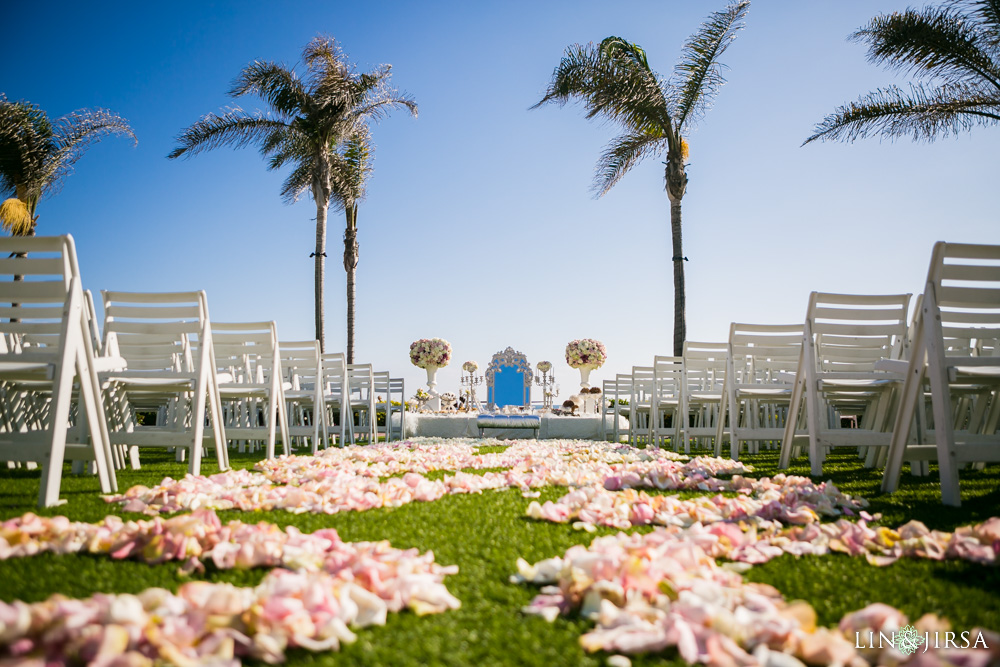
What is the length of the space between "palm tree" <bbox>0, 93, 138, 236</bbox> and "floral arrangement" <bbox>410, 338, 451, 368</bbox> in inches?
421

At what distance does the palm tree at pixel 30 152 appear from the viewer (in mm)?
15117

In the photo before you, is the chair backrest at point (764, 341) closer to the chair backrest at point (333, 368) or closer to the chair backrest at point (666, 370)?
the chair backrest at point (666, 370)

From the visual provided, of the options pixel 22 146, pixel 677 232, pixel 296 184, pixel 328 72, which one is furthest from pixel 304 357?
pixel 22 146

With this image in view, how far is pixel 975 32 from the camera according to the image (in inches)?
419

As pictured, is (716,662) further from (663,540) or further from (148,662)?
(148,662)

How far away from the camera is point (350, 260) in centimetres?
1822

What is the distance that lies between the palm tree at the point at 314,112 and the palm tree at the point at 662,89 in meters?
5.01

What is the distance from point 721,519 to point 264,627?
69.2 inches

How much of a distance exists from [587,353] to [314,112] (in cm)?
984

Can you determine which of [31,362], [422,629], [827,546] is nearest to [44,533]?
[31,362]

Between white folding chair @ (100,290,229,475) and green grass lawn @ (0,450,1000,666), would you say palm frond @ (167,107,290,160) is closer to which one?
white folding chair @ (100,290,229,475)

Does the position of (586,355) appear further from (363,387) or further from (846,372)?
(846,372)

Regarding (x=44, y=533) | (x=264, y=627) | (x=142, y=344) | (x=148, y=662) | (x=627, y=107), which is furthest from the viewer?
(x=627, y=107)

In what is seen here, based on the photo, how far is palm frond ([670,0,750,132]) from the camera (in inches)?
500
